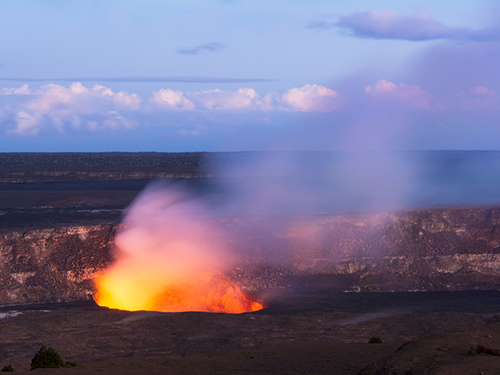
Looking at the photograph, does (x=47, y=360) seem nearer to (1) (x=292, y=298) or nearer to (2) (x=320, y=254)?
(1) (x=292, y=298)

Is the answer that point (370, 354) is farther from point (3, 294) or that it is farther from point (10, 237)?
point (10, 237)

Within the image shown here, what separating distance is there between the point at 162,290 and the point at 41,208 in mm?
25313

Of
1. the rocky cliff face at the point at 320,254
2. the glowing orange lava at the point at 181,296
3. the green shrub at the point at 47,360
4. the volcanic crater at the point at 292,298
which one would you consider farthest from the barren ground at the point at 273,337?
the rocky cliff face at the point at 320,254

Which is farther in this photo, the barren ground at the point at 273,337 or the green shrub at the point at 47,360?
the green shrub at the point at 47,360

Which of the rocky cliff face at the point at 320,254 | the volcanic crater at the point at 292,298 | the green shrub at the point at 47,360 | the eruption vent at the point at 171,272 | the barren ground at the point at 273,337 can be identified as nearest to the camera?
the barren ground at the point at 273,337

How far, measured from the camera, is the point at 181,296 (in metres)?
29.2

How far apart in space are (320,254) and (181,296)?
10.3 m

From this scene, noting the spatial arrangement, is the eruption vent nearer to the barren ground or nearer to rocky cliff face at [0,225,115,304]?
rocky cliff face at [0,225,115,304]

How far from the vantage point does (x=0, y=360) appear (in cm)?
1844

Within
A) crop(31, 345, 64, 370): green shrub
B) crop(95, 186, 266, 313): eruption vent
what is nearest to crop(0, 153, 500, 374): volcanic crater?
crop(95, 186, 266, 313): eruption vent

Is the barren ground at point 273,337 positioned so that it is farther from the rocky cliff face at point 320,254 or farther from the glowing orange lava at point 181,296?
the rocky cliff face at point 320,254

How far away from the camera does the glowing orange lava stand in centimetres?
2850

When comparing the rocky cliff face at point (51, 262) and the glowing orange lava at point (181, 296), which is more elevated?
the rocky cliff face at point (51, 262)

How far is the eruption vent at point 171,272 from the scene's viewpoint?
28.8 meters
